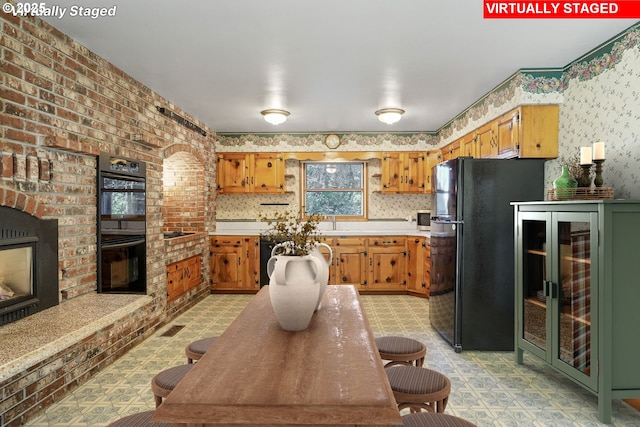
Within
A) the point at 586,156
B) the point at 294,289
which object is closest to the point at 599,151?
the point at 586,156

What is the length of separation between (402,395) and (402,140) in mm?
5164

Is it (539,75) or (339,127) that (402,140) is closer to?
(339,127)

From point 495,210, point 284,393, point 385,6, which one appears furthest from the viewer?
point 495,210

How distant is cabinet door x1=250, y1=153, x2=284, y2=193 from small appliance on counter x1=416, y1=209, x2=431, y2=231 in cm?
221

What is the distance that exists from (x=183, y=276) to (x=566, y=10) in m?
4.53

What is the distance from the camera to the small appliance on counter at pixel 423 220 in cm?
617

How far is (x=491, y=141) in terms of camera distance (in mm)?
4223

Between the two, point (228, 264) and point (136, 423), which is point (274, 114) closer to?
point (228, 264)

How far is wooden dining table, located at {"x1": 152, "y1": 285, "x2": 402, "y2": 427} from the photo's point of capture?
1.04 m

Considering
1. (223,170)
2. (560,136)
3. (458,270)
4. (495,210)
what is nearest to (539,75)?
(560,136)

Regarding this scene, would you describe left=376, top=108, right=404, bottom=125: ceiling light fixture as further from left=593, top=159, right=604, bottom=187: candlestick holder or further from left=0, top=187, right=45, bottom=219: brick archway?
left=0, top=187, right=45, bottom=219: brick archway

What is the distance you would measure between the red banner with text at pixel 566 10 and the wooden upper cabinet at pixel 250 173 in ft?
13.8

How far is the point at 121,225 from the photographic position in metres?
3.47

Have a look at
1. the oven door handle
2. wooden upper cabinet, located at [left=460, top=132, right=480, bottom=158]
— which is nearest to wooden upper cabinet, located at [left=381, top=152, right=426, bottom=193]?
wooden upper cabinet, located at [left=460, top=132, right=480, bottom=158]
